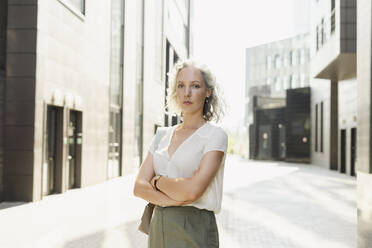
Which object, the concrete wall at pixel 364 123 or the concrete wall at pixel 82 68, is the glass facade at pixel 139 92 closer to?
the concrete wall at pixel 82 68

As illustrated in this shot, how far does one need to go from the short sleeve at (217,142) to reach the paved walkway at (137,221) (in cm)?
451

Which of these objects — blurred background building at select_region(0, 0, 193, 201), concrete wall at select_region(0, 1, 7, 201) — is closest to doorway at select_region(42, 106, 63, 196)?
blurred background building at select_region(0, 0, 193, 201)

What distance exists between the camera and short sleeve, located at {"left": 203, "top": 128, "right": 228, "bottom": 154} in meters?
1.89

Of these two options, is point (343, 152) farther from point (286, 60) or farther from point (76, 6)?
point (286, 60)

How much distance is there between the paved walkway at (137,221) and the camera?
6.36 meters

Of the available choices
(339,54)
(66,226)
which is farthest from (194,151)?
(339,54)

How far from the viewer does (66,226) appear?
7.23 meters

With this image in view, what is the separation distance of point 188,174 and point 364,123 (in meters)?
4.73

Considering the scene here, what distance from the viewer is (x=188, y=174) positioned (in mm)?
1944

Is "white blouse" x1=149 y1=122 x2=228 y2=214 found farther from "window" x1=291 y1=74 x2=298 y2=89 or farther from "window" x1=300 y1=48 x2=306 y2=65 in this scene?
"window" x1=291 y1=74 x2=298 y2=89

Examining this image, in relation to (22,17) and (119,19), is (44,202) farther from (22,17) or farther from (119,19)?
(119,19)

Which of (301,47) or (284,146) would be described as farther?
(301,47)

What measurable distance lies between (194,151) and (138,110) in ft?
60.8

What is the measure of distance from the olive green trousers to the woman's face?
0.49 meters
